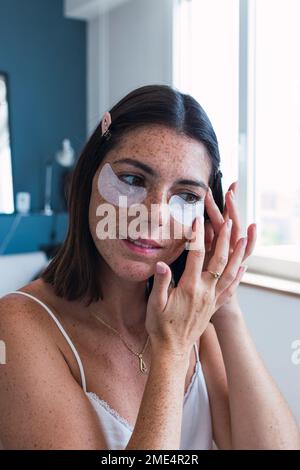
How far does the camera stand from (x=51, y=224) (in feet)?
6.78

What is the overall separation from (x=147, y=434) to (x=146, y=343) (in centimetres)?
17

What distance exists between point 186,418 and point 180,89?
1.17ft

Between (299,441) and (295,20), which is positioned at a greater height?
(295,20)

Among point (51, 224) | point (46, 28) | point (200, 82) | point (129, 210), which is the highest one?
point (46, 28)

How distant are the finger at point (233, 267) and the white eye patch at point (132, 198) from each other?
5 cm

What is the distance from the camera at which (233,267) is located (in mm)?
480

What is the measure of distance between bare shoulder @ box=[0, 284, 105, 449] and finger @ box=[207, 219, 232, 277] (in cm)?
16

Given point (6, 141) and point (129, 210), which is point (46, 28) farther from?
point (129, 210)

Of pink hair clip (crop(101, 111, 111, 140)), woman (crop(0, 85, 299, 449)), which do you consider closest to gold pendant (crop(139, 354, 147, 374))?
woman (crop(0, 85, 299, 449))

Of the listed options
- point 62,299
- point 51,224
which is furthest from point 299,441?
point 51,224

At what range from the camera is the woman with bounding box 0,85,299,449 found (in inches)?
16.4

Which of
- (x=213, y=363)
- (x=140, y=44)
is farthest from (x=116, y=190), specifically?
(x=140, y=44)

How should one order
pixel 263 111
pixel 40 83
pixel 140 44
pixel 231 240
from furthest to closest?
1. pixel 40 83
2. pixel 140 44
3. pixel 263 111
4. pixel 231 240

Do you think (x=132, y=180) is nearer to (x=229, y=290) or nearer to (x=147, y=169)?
(x=147, y=169)
